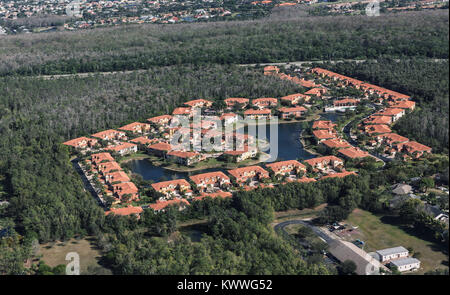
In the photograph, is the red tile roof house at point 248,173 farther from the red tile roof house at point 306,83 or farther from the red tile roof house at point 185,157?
the red tile roof house at point 306,83

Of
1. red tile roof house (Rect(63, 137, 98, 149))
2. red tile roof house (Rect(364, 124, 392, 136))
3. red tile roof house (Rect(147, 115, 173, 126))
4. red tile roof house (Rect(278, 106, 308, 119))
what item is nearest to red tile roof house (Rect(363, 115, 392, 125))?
red tile roof house (Rect(364, 124, 392, 136))

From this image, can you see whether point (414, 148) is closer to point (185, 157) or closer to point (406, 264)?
point (406, 264)

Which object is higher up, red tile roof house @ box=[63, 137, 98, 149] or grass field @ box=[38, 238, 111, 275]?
red tile roof house @ box=[63, 137, 98, 149]

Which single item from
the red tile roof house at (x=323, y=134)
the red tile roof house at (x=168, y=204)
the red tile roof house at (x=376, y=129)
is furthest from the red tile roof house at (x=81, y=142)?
the red tile roof house at (x=376, y=129)

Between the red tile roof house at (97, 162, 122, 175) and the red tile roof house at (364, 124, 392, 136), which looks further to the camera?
the red tile roof house at (364, 124, 392, 136)

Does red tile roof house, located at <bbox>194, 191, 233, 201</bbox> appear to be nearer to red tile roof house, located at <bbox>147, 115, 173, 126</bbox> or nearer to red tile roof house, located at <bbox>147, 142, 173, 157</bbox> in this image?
red tile roof house, located at <bbox>147, 142, 173, 157</bbox>
